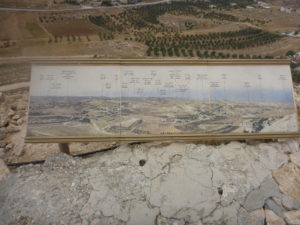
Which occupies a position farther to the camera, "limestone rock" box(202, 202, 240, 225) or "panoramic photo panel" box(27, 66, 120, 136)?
"panoramic photo panel" box(27, 66, 120, 136)

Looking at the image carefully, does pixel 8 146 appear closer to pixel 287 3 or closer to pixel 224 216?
pixel 224 216

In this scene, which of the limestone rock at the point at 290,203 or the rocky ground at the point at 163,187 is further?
the limestone rock at the point at 290,203

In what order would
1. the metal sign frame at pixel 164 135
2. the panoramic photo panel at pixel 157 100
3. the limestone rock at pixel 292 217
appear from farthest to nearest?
the panoramic photo panel at pixel 157 100, the metal sign frame at pixel 164 135, the limestone rock at pixel 292 217

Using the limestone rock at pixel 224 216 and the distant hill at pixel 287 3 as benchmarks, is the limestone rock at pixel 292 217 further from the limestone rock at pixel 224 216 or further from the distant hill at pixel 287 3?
the distant hill at pixel 287 3

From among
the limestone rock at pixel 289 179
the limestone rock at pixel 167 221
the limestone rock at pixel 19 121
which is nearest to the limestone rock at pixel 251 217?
the limestone rock at pixel 289 179

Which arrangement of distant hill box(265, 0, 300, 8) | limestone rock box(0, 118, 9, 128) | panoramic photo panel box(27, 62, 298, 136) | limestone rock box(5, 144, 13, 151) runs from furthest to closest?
distant hill box(265, 0, 300, 8) < limestone rock box(0, 118, 9, 128) < limestone rock box(5, 144, 13, 151) < panoramic photo panel box(27, 62, 298, 136)

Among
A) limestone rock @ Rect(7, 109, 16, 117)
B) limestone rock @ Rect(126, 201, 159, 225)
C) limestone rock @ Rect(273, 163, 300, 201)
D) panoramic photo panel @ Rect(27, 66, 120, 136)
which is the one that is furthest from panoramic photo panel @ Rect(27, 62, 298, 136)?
limestone rock @ Rect(7, 109, 16, 117)

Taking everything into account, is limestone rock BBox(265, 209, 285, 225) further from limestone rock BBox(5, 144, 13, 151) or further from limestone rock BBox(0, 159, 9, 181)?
limestone rock BBox(5, 144, 13, 151)
